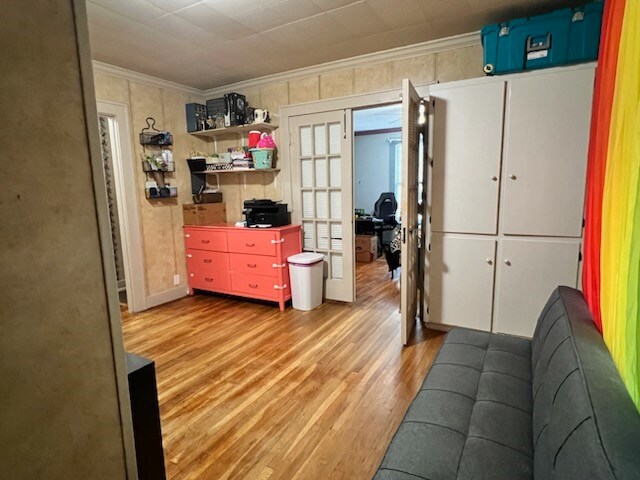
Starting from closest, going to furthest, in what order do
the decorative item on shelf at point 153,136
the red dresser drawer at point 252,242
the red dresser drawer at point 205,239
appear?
1. the red dresser drawer at point 252,242
2. the decorative item on shelf at point 153,136
3. the red dresser drawer at point 205,239

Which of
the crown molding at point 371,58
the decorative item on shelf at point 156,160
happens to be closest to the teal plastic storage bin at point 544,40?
the crown molding at point 371,58

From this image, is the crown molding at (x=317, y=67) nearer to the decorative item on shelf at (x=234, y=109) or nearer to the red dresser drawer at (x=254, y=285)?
the decorative item on shelf at (x=234, y=109)

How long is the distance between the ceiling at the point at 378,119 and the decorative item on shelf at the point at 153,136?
2.67 metres

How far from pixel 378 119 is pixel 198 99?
3270 millimetres

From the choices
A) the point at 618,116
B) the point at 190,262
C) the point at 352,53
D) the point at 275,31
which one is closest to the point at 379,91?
the point at 352,53

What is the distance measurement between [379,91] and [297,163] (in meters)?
1.19

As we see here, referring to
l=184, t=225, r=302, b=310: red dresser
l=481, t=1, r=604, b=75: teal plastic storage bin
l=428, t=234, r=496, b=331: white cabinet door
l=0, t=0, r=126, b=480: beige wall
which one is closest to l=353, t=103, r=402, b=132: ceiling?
l=184, t=225, r=302, b=310: red dresser

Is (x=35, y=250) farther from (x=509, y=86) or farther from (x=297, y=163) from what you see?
(x=297, y=163)

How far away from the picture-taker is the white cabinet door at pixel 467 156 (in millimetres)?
2637

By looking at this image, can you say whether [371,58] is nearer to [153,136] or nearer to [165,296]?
[153,136]

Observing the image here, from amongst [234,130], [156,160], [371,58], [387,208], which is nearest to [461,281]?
[371,58]

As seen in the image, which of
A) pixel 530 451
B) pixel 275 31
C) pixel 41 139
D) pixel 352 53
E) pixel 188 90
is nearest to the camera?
pixel 41 139

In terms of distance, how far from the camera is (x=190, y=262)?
436 cm

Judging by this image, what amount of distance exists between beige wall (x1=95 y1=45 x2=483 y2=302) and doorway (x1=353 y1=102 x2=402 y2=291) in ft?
3.50
